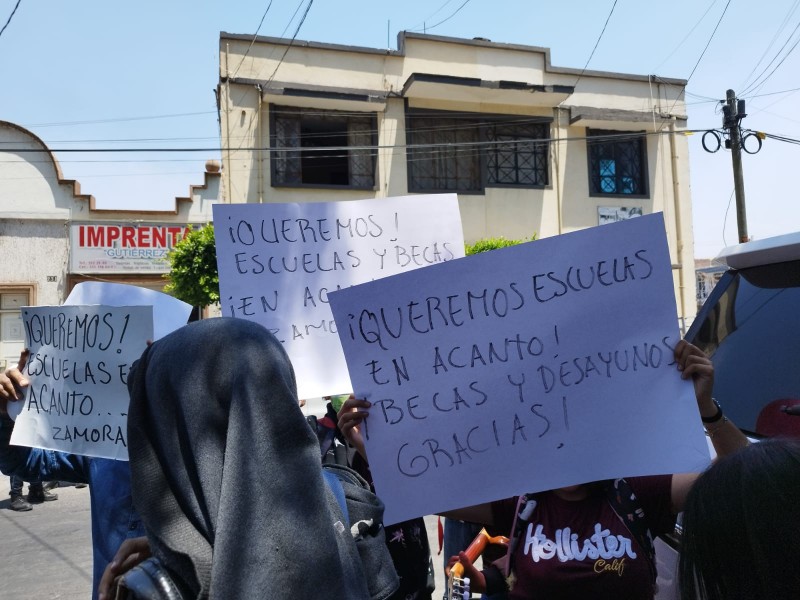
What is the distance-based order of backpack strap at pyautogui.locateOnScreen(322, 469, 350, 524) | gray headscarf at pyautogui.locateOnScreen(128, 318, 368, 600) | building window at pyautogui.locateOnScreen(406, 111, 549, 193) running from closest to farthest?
→ gray headscarf at pyautogui.locateOnScreen(128, 318, 368, 600) < backpack strap at pyautogui.locateOnScreen(322, 469, 350, 524) < building window at pyautogui.locateOnScreen(406, 111, 549, 193)

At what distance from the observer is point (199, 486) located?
1166 mm

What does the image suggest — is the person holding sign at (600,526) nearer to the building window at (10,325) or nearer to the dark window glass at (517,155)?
the dark window glass at (517,155)

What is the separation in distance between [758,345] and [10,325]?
17080 millimetres

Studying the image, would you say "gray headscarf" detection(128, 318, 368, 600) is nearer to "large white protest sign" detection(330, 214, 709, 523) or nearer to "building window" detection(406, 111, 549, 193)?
"large white protest sign" detection(330, 214, 709, 523)

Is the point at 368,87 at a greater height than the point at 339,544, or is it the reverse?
the point at 368,87

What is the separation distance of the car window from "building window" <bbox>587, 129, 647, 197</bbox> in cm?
1608

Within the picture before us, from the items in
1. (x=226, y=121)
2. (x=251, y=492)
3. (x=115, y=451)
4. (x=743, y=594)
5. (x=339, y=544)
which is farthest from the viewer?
(x=226, y=121)

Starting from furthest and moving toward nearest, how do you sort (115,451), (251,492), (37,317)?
1. (37,317)
2. (115,451)
3. (251,492)

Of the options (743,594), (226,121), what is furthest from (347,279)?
(226,121)

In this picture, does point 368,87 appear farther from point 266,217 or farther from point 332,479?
point 332,479

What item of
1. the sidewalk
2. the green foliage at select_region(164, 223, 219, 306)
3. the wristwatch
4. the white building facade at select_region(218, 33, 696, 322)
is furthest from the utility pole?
the wristwatch

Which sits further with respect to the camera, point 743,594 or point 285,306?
point 285,306

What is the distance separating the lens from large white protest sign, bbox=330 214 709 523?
1.89m

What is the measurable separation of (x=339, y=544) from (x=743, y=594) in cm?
71
